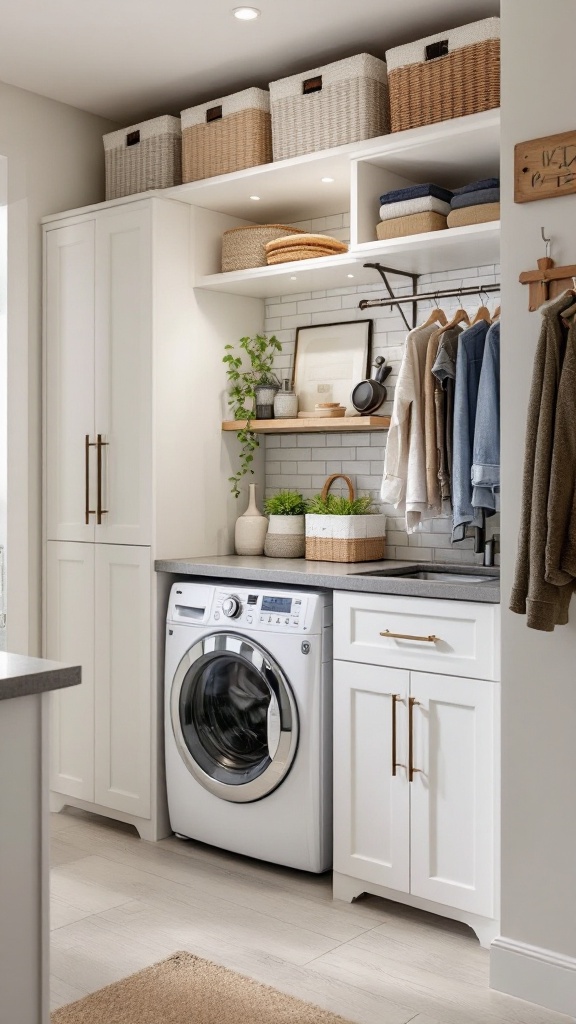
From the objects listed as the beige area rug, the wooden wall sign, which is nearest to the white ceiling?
the wooden wall sign

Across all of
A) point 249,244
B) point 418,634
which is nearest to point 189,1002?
point 418,634

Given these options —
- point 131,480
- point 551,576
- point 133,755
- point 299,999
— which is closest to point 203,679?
point 133,755

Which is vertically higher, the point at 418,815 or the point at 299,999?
the point at 418,815

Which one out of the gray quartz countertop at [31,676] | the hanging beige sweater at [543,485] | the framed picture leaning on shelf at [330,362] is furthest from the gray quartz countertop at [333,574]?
the gray quartz countertop at [31,676]

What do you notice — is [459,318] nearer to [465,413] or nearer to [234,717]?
[465,413]

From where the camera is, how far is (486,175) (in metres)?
3.31

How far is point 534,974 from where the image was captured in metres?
2.43

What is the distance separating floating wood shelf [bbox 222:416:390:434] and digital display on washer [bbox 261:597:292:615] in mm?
691

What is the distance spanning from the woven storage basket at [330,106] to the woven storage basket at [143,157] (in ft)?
1.72

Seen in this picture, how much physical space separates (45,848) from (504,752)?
1212 millimetres

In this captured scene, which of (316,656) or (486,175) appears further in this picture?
(486,175)

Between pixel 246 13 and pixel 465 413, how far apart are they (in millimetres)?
1485

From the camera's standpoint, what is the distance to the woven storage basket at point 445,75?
2.89 meters

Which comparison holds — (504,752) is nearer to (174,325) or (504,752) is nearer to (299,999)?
(299,999)
